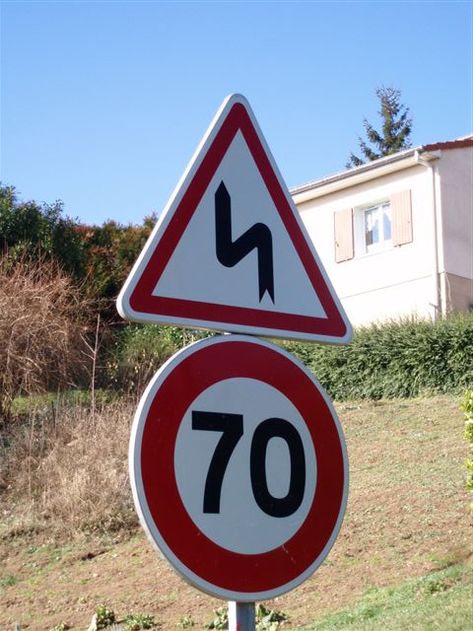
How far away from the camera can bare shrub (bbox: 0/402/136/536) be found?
1330 centimetres

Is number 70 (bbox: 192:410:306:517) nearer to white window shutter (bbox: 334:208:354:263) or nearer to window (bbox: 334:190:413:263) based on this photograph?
window (bbox: 334:190:413:263)

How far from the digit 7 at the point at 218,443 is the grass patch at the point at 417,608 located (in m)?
4.74

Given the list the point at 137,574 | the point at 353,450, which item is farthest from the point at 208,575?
the point at 353,450

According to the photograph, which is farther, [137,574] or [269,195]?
[137,574]

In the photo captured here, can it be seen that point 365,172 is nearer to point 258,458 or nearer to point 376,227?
point 376,227

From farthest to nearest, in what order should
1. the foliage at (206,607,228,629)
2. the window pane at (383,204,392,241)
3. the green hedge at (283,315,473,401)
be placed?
the window pane at (383,204,392,241), the green hedge at (283,315,473,401), the foliage at (206,607,228,629)

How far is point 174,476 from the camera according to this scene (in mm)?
2658

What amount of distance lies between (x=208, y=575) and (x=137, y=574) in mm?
8924

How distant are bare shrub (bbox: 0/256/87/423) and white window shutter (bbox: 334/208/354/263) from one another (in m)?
9.00

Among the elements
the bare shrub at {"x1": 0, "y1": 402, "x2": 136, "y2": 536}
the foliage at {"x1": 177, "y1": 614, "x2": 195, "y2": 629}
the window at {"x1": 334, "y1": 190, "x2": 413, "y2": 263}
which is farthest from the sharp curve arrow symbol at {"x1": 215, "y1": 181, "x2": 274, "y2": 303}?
the window at {"x1": 334, "y1": 190, "x2": 413, "y2": 263}

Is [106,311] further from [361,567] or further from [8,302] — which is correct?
[361,567]

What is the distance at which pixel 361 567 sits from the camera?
9.83 meters

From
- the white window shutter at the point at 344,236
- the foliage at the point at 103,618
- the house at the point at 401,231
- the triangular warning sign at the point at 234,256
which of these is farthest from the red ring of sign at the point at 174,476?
the white window shutter at the point at 344,236

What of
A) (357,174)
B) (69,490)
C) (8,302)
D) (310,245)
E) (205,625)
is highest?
(357,174)
